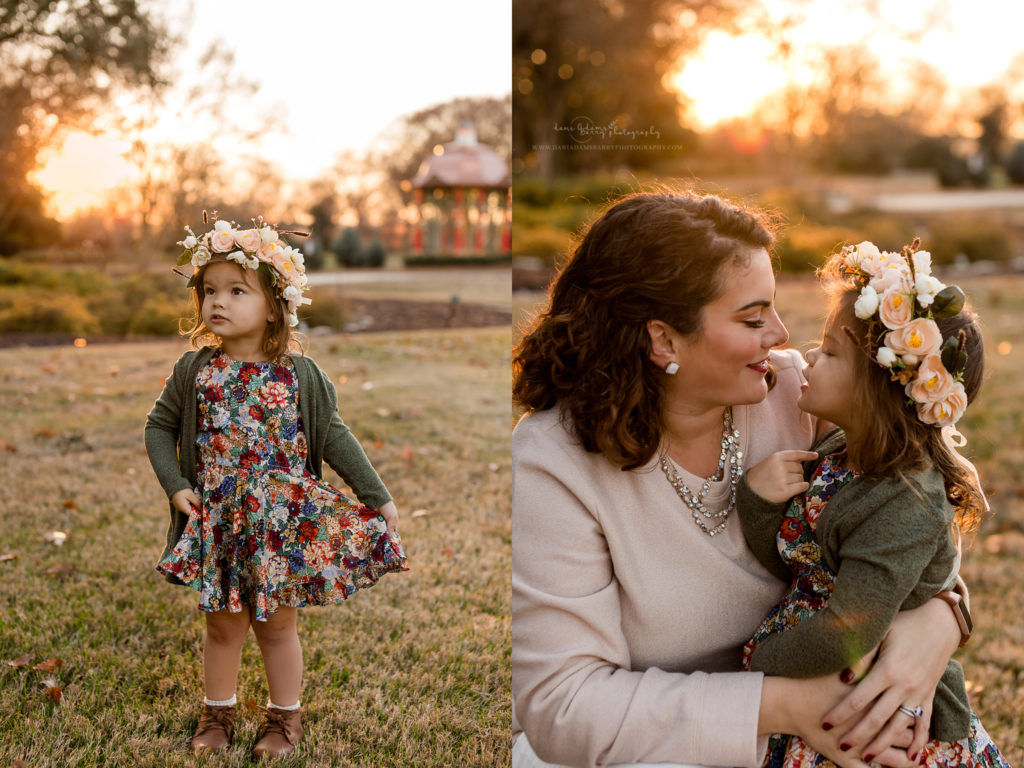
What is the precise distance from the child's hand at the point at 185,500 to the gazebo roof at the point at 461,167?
292 inches

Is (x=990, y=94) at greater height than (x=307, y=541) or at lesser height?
greater

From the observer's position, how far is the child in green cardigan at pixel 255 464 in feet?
7.99

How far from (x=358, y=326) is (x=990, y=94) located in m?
18.6

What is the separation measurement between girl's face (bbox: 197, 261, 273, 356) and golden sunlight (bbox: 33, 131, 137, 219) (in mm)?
5437

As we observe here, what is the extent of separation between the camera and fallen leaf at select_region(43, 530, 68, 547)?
3920 millimetres

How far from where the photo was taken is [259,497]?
8.04 ft

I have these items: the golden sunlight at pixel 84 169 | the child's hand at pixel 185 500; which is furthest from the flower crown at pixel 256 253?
the golden sunlight at pixel 84 169

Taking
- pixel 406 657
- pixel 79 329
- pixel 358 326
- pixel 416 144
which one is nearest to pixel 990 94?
pixel 416 144

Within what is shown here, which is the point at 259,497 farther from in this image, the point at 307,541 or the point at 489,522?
the point at 489,522

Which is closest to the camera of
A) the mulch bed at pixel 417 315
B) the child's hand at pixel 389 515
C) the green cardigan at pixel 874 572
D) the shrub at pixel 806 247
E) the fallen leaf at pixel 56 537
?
the green cardigan at pixel 874 572

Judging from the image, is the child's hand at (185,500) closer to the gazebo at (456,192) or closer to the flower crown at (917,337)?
the flower crown at (917,337)

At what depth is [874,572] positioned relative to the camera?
1827 millimetres

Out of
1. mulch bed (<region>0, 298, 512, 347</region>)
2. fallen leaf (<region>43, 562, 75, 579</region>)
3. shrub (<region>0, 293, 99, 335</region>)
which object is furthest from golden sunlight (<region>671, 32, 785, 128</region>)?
fallen leaf (<region>43, 562, 75, 579</region>)

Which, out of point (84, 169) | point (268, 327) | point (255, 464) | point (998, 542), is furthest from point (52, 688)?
point (84, 169)
